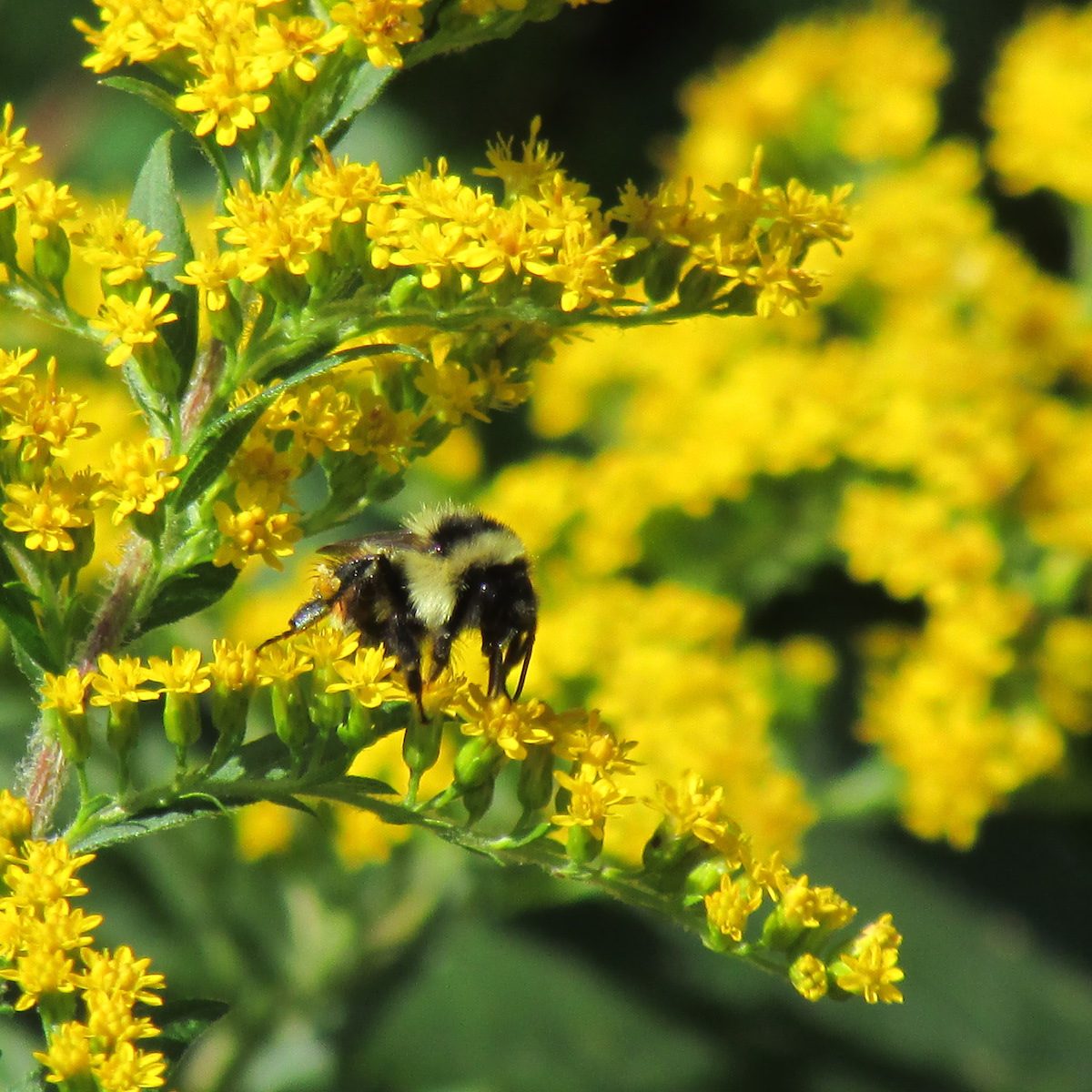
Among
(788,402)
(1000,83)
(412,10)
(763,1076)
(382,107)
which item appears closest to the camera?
(412,10)

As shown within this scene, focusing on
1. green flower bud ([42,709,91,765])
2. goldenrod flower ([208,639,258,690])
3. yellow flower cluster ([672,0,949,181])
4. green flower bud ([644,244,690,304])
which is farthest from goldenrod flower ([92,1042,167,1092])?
yellow flower cluster ([672,0,949,181])

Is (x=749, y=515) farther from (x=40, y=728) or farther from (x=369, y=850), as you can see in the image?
(x=40, y=728)

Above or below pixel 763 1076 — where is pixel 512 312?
above

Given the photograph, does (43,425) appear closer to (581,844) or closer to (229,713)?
(229,713)

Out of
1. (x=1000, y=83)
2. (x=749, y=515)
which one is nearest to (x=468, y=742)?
(x=749, y=515)

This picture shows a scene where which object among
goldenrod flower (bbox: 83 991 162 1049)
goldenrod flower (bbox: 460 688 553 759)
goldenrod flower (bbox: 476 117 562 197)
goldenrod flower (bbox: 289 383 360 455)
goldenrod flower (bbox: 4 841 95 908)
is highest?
goldenrod flower (bbox: 476 117 562 197)

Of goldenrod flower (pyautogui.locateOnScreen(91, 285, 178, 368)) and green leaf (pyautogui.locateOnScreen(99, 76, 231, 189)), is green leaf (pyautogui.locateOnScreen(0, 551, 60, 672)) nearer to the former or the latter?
goldenrod flower (pyautogui.locateOnScreen(91, 285, 178, 368))
